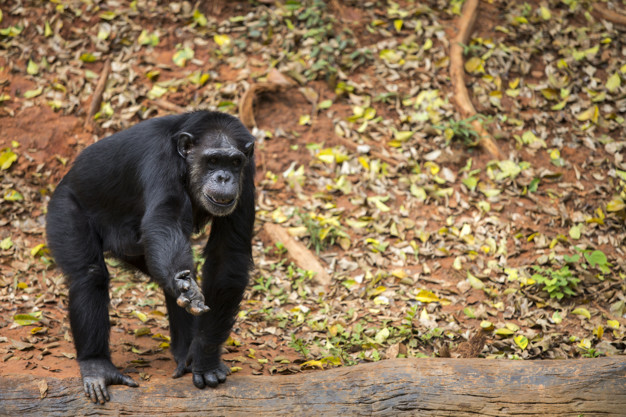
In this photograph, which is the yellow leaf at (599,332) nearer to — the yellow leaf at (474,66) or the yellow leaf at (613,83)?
the yellow leaf at (613,83)

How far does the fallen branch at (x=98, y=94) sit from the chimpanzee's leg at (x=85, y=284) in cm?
487

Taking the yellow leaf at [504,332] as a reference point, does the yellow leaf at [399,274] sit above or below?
below

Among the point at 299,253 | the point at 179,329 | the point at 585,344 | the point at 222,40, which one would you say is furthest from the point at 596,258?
the point at 222,40

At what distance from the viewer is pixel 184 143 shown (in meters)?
6.22

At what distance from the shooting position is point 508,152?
10.9 m

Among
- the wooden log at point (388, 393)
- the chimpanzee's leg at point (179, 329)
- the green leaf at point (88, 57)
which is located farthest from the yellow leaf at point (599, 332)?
the green leaf at point (88, 57)

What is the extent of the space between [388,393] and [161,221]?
2.54m

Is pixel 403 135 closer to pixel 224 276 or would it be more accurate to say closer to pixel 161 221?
pixel 224 276

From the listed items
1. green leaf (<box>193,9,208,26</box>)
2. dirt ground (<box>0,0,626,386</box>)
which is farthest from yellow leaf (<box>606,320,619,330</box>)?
green leaf (<box>193,9,208,26</box>)

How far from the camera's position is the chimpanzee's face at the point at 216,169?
6016 millimetres

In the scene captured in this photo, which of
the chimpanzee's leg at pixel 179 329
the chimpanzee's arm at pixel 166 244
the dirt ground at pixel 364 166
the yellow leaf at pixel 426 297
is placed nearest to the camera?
the chimpanzee's arm at pixel 166 244

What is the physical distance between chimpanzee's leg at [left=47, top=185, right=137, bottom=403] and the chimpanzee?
0.03 feet

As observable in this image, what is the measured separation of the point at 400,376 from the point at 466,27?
9044 millimetres

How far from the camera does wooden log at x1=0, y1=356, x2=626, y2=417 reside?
535 cm
